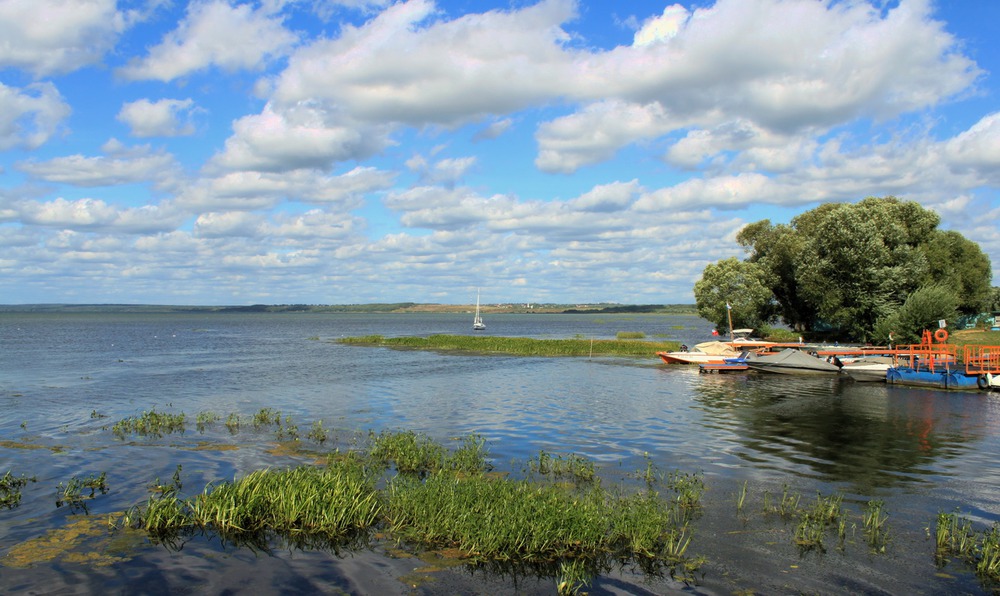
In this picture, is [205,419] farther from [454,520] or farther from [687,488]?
[687,488]

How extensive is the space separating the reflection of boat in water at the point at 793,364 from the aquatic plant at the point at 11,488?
48.1 m

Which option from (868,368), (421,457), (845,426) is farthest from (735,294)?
(421,457)

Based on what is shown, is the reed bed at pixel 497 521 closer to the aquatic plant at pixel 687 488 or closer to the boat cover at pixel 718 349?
the aquatic plant at pixel 687 488

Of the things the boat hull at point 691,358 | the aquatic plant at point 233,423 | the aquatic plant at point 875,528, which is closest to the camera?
the aquatic plant at point 875,528

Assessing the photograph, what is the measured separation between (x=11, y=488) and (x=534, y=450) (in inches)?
581

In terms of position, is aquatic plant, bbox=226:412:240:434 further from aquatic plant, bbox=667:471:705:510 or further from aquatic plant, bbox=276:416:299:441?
aquatic plant, bbox=667:471:705:510

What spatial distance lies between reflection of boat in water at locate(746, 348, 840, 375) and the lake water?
2675 millimetres

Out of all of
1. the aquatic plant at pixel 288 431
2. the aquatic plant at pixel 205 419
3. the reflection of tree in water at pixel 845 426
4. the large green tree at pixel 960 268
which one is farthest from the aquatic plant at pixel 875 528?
the large green tree at pixel 960 268

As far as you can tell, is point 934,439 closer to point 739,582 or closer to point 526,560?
point 739,582

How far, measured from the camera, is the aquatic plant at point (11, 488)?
15.9 metres

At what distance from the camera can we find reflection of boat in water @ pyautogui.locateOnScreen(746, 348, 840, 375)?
167 ft

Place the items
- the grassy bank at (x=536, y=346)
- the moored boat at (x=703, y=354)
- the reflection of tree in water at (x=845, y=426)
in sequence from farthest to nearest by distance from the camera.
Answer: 1. the grassy bank at (x=536, y=346)
2. the moored boat at (x=703, y=354)
3. the reflection of tree in water at (x=845, y=426)

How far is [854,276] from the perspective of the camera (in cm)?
6156

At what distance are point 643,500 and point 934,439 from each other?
15.9 m
